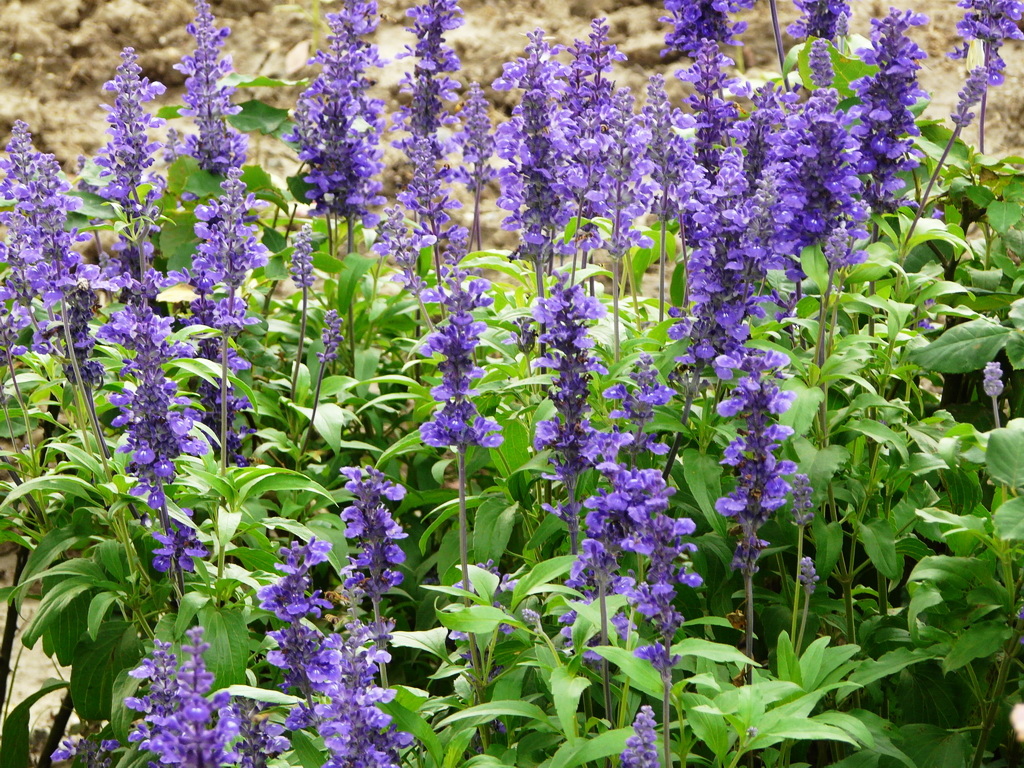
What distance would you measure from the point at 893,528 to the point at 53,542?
310 centimetres

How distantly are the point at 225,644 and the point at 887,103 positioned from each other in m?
2.84

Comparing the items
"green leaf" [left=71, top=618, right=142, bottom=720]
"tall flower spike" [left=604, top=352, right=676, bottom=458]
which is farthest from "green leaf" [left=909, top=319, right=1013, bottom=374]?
"green leaf" [left=71, top=618, right=142, bottom=720]

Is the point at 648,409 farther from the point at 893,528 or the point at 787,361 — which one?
the point at 893,528

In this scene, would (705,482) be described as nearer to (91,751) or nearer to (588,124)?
(588,124)

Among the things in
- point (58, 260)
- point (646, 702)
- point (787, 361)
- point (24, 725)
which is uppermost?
point (58, 260)

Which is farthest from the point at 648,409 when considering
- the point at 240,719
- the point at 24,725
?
the point at 24,725

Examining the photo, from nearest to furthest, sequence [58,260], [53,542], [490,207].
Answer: [58,260] < [53,542] < [490,207]

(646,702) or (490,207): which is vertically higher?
(490,207)

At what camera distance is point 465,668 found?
3408mm

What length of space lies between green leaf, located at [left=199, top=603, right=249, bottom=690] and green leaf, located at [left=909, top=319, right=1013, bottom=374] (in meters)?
2.41

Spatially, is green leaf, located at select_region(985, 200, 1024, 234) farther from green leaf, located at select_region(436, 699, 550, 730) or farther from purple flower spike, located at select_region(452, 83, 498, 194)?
green leaf, located at select_region(436, 699, 550, 730)

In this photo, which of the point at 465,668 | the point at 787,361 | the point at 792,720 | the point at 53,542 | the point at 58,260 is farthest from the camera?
the point at 53,542

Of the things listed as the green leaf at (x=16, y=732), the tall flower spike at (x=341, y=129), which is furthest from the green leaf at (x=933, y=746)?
the tall flower spike at (x=341, y=129)

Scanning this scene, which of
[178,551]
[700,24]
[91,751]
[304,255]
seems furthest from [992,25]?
[91,751]
